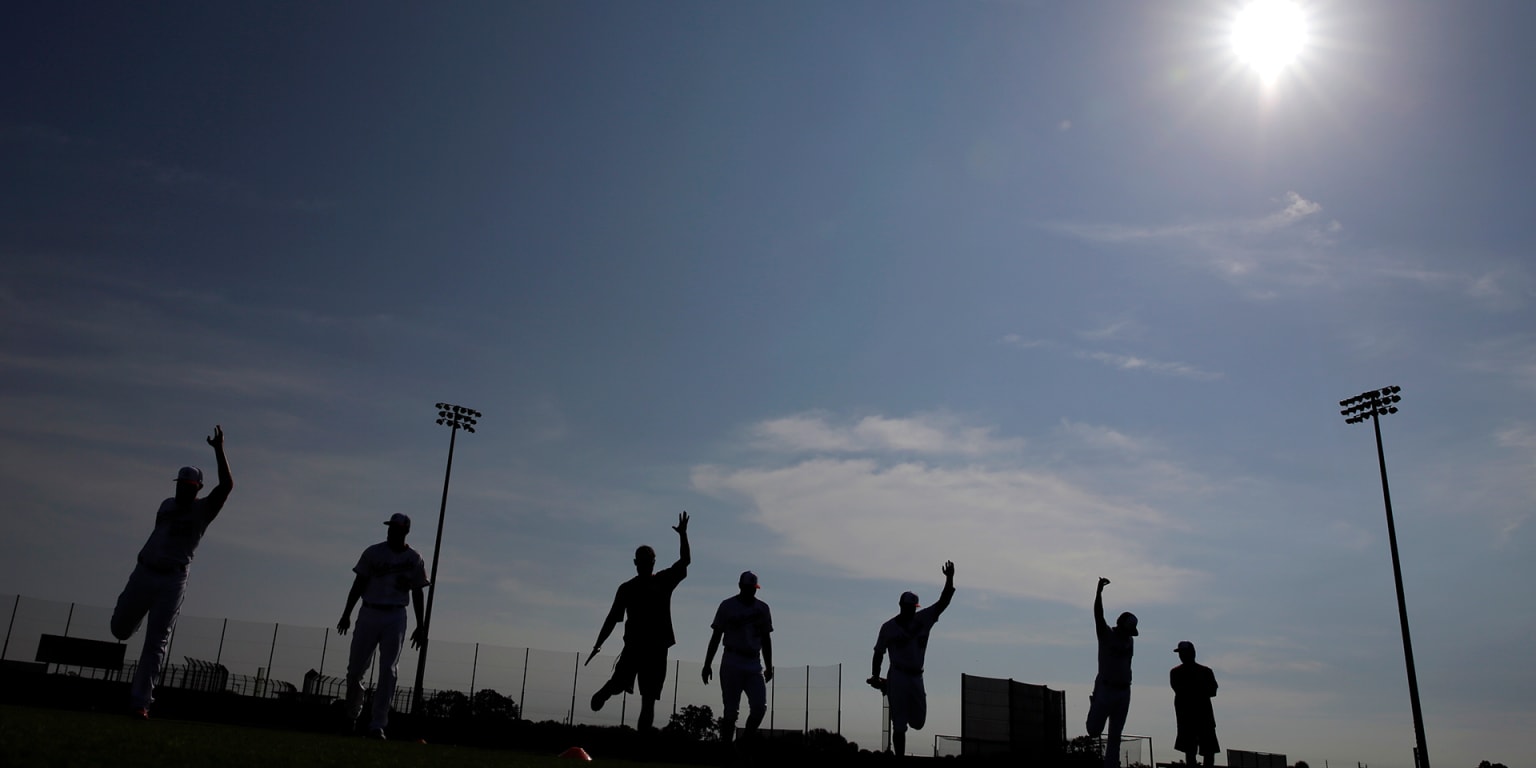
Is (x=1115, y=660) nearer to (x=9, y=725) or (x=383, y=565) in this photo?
(x=383, y=565)

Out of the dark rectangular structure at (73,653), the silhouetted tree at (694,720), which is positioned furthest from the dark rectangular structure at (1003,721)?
the dark rectangular structure at (73,653)

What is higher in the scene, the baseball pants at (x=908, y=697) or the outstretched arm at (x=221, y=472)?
the outstretched arm at (x=221, y=472)

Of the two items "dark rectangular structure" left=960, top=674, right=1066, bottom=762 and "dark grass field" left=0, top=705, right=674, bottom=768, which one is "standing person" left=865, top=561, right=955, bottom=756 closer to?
"dark grass field" left=0, top=705, right=674, bottom=768

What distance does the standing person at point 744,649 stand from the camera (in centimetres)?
1097

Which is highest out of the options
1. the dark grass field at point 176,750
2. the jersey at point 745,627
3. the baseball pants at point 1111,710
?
the jersey at point 745,627

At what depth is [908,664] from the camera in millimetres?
12102

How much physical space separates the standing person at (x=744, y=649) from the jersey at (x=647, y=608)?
70cm

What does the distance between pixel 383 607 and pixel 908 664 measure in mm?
5889

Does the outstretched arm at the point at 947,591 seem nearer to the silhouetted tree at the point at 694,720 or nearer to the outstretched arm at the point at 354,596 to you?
the outstretched arm at the point at 354,596

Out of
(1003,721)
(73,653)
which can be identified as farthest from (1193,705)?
(73,653)

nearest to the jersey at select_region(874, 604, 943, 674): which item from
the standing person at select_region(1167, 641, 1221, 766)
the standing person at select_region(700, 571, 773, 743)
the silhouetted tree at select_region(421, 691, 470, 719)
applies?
the standing person at select_region(700, 571, 773, 743)

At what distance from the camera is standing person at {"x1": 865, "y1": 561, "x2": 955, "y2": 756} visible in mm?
12070

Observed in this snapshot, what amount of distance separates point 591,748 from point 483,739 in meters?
2.27

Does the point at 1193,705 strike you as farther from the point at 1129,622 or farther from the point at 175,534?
the point at 175,534
